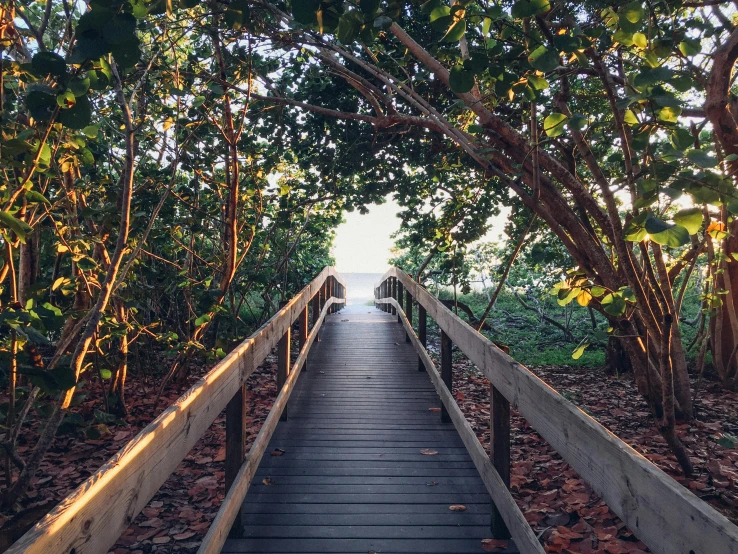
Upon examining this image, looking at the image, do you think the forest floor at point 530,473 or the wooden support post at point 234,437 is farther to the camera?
the forest floor at point 530,473

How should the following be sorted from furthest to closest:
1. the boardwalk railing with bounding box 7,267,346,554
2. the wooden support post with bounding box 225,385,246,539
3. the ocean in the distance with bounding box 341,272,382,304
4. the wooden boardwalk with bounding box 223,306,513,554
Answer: the ocean in the distance with bounding box 341,272,382,304
the wooden boardwalk with bounding box 223,306,513,554
the wooden support post with bounding box 225,385,246,539
the boardwalk railing with bounding box 7,267,346,554

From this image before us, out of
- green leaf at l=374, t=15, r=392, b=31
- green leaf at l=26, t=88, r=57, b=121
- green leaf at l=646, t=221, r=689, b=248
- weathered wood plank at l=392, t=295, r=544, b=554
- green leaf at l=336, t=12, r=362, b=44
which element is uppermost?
green leaf at l=374, t=15, r=392, b=31

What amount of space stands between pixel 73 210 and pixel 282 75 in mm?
3551

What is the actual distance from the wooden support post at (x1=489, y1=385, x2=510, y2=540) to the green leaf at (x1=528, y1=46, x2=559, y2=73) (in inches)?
62.5

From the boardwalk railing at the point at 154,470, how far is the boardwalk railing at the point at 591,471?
1.26 metres

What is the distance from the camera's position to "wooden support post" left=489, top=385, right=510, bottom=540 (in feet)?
8.93

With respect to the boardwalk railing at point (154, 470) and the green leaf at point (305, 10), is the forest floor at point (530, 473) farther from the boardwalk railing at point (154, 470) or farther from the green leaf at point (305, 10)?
the green leaf at point (305, 10)

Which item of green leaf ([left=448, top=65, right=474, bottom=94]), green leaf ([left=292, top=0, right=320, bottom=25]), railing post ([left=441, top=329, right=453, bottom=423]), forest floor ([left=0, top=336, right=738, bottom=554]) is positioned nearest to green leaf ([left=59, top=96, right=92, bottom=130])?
green leaf ([left=292, top=0, right=320, bottom=25])

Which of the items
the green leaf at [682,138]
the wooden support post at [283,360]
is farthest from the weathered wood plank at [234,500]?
the green leaf at [682,138]

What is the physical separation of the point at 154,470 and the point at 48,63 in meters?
1.18

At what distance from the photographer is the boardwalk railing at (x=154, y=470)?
1.11 m

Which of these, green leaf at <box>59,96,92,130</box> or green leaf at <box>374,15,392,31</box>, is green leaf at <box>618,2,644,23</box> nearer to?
green leaf at <box>374,15,392,31</box>

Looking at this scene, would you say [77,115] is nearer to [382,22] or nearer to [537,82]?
[382,22]

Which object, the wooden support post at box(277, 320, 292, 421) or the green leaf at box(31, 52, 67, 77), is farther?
the wooden support post at box(277, 320, 292, 421)
